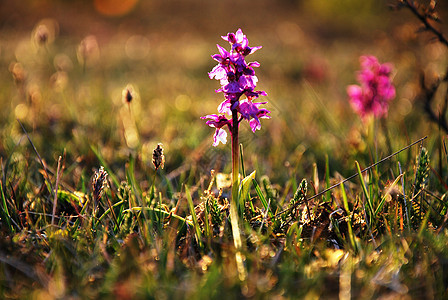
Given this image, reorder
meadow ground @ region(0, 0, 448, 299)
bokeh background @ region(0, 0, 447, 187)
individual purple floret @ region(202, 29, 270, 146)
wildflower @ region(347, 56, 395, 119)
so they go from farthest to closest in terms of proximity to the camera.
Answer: wildflower @ region(347, 56, 395, 119)
bokeh background @ region(0, 0, 447, 187)
individual purple floret @ region(202, 29, 270, 146)
meadow ground @ region(0, 0, 448, 299)

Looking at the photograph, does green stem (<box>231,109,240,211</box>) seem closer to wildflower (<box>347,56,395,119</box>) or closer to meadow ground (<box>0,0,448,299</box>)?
meadow ground (<box>0,0,448,299</box>)

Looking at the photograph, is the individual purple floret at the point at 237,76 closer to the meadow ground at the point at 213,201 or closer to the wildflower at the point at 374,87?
the meadow ground at the point at 213,201

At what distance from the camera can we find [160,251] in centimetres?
155

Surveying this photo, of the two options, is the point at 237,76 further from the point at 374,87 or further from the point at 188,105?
the point at 188,105

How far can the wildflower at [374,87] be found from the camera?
133 inches

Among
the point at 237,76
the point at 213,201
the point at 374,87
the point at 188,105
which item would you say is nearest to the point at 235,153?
the point at 213,201

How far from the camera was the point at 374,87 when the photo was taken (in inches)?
134

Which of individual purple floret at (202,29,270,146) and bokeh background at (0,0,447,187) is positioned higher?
individual purple floret at (202,29,270,146)

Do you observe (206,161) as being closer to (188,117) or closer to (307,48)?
(188,117)

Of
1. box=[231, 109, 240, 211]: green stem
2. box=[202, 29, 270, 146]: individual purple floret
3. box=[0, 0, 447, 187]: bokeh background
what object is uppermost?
box=[202, 29, 270, 146]: individual purple floret

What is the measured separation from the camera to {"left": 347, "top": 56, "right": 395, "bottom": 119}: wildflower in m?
3.37

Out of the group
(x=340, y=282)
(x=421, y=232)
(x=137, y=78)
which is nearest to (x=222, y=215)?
(x=340, y=282)

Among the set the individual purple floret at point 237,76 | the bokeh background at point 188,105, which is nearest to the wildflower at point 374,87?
the bokeh background at point 188,105

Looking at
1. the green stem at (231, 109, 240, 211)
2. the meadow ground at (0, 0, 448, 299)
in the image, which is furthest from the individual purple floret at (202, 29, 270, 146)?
the meadow ground at (0, 0, 448, 299)
